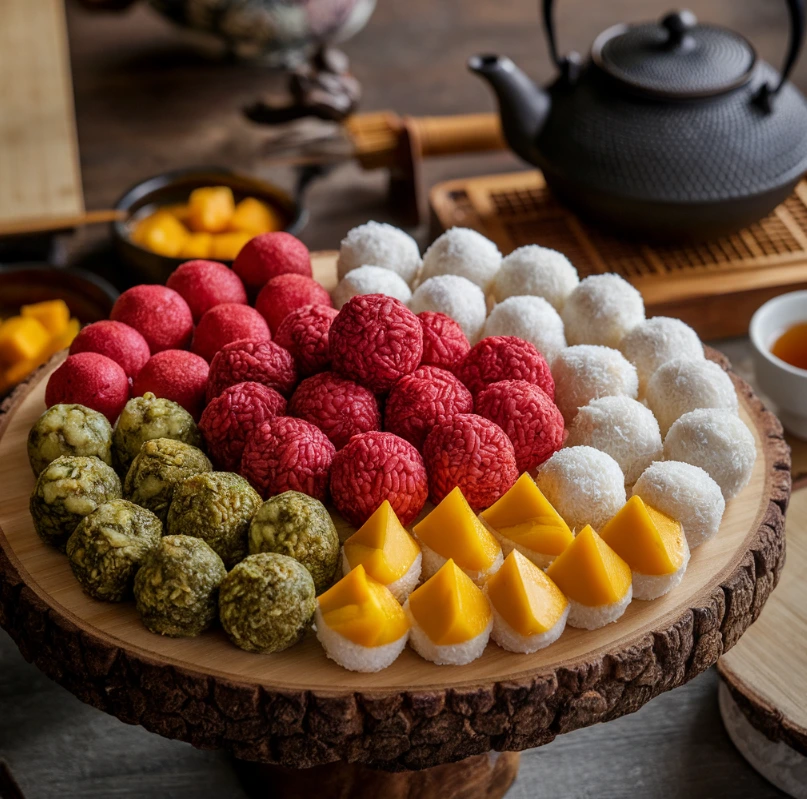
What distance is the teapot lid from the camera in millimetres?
1848

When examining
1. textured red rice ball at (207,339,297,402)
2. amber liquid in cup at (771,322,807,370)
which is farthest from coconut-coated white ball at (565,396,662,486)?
amber liquid in cup at (771,322,807,370)

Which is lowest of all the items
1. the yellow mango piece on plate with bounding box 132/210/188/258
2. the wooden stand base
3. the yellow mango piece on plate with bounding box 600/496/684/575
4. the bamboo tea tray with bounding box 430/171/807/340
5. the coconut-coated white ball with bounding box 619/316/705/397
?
the wooden stand base

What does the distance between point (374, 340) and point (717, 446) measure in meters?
0.41

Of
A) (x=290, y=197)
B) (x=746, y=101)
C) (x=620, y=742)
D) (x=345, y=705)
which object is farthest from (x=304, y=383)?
(x=746, y=101)

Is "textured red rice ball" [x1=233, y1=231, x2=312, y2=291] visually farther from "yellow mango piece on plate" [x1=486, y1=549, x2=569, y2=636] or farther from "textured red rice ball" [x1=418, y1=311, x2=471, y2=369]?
"yellow mango piece on plate" [x1=486, y1=549, x2=569, y2=636]

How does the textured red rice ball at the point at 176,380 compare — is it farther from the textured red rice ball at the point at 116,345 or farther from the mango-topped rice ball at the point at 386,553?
the mango-topped rice ball at the point at 386,553

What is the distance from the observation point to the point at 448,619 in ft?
3.17

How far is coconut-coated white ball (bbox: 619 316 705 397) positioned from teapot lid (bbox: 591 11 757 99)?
2.36 feet

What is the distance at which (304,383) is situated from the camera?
3.92 ft

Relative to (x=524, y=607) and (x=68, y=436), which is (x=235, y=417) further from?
(x=524, y=607)

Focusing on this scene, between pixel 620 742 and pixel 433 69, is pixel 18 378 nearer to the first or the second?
pixel 620 742

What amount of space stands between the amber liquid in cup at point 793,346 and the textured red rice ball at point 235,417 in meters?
1.02

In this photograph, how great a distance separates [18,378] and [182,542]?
0.93 meters

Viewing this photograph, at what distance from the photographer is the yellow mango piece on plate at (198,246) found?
6.59 feet
